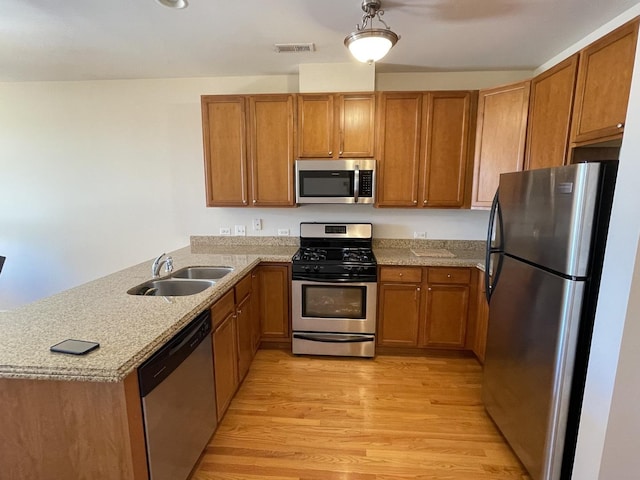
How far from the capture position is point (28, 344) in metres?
1.16

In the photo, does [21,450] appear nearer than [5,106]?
Yes

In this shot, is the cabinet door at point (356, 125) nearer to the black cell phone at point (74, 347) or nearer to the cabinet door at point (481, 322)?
the cabinet door at point (481, 322)

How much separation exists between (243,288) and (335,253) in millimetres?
996

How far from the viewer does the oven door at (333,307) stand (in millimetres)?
2762

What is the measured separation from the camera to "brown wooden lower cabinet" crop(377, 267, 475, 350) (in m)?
2.74

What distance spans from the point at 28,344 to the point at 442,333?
2.82m

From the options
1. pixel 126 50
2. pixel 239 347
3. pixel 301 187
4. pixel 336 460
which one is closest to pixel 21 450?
pixel 239 347

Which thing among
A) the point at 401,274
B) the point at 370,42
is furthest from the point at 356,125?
the point at 401,274

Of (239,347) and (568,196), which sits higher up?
(568,196)

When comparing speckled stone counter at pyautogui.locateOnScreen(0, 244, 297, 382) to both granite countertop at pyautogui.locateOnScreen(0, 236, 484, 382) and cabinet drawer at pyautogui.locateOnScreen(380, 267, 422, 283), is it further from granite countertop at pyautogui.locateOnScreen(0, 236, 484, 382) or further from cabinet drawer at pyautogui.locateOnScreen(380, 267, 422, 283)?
cabinet drawer at pyautogui.locateOnScreen(380, 267, 422, 283)

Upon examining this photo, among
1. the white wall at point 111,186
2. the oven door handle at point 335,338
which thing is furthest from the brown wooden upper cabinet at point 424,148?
the oven door handle at point 335,338

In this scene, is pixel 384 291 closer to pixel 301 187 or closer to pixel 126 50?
pixel 301 187

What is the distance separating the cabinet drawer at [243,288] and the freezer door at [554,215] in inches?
71.0

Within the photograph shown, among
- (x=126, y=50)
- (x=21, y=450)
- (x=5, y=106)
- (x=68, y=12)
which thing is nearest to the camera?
(x=21, y=450)
